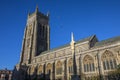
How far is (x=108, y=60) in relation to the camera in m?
39.1

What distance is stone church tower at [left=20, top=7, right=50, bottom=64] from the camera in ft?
217

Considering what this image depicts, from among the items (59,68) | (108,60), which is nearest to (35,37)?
(59,68)

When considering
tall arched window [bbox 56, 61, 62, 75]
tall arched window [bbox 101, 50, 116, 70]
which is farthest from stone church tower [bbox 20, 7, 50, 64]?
tall arched window [bbox 101, 50, 116, 70]

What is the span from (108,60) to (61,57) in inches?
697

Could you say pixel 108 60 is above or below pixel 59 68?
above

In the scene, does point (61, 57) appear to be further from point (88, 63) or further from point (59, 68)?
point (88, 63)

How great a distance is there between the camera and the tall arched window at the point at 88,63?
139 feet

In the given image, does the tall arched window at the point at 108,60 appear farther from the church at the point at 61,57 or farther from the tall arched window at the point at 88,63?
the tall arched window at the point at 88,63

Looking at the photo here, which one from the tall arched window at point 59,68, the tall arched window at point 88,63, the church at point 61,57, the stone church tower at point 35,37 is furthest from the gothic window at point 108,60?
the stone church tower at point 35,37

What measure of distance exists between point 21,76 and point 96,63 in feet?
112

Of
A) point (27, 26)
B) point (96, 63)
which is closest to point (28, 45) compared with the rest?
point (27, 26)

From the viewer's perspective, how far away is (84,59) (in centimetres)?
4472

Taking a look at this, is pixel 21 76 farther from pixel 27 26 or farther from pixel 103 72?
pixel 103 72

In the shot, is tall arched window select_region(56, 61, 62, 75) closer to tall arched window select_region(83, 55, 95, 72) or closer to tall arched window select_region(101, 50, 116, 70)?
tall arched window select_region(83, 55, 95, 72)
